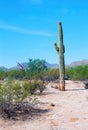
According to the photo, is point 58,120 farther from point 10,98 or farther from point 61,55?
point 61,55

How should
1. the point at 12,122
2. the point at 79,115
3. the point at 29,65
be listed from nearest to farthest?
the point at 12,122 → the point at 79,115 → the point at 29,65

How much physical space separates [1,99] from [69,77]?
27.4m

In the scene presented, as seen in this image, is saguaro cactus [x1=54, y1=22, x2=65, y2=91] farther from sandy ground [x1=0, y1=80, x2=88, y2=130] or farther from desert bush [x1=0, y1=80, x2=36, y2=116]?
desert bush [x1=0, y1=80, x2=36, y2=116]

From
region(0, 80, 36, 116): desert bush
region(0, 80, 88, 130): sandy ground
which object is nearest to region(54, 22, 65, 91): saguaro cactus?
region(0, 80, 88, 130): sandy ground

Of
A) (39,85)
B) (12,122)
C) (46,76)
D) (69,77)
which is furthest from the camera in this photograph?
(69,77)

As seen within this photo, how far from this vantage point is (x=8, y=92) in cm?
1252

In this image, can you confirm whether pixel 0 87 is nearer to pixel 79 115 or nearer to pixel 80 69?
pixel 79 115

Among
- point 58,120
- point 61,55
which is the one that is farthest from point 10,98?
point 61,55

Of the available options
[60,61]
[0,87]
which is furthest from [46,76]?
[0,87]

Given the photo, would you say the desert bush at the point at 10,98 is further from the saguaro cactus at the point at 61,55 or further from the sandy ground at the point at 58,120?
the saguaro cactus at the point at 61,55

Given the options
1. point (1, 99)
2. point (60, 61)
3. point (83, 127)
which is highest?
point (60, 61)

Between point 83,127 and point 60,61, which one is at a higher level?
point 60,61

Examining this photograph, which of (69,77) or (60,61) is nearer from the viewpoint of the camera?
(60,61)

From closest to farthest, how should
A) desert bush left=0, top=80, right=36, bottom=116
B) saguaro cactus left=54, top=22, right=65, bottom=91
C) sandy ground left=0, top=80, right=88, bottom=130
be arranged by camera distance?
sandy ground left=0, top=80, right=88, bottom=130
desert bush left=0, top=80, right=36, bottom=116
saguaro cactus left=54, top=22, right=65, bottom=91
